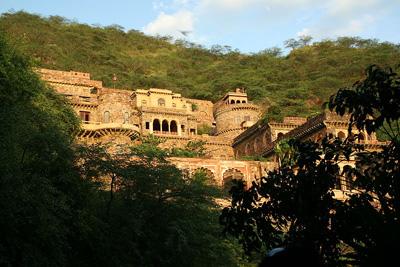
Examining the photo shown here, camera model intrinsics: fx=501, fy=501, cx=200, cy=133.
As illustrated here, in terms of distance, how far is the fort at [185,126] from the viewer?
41750 millimetres

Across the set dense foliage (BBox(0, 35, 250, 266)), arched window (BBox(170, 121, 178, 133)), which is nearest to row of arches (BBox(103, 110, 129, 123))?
arched window (BBox(170, 121, 178, 133))

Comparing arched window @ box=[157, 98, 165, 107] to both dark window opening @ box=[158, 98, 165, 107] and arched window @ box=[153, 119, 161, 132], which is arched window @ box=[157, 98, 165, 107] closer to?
dark window opening @ box=[158, 98, 165, 107]

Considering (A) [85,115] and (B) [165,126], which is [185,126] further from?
(A) [85,115]

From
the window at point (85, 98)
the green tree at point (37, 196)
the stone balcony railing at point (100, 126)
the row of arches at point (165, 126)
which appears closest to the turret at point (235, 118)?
the row of arches at point (165, 126)

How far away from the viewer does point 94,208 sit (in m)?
15.8

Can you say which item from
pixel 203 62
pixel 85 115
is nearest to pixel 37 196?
pixel 85 115

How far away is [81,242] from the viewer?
48.6 ft

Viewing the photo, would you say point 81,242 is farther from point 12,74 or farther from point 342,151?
point 12,74

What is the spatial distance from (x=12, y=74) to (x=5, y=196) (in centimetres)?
1545

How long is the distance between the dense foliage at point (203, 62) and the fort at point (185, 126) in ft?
13.5

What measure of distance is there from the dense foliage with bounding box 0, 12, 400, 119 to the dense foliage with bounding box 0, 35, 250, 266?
119 feet

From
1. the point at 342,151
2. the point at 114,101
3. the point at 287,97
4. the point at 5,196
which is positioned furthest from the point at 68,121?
the point at 287,97

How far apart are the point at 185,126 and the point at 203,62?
49.4 m

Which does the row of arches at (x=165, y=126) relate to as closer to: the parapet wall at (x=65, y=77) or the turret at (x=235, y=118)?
the turret at (x=235, y=118)
